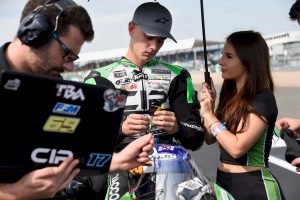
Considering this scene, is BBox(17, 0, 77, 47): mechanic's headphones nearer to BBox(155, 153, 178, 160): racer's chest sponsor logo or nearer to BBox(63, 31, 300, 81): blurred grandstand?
BBox(155, 153, 178, 160): racer's chest sponsor logo

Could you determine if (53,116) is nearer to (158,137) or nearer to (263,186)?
(158,137)

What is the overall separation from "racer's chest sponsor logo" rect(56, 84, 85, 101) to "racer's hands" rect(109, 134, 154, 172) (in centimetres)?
59

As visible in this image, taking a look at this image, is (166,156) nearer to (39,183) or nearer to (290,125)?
(39,183)

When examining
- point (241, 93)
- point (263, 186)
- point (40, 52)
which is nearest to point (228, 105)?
point (241, 93)

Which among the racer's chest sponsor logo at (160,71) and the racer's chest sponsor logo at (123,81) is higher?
the racer's chest sponsor logo at (160,71)

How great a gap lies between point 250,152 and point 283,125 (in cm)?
53

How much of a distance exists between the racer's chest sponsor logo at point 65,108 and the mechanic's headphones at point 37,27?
14.5 inches

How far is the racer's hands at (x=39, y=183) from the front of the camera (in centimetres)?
174

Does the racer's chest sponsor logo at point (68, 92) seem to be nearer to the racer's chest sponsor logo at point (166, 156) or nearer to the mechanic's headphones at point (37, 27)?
the mechanic's headphones at point (37, 27)

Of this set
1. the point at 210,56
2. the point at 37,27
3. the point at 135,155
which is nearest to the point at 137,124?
the point at 135,155

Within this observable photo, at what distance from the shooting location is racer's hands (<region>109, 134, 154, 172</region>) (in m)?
2.19

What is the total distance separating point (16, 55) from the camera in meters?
1.95

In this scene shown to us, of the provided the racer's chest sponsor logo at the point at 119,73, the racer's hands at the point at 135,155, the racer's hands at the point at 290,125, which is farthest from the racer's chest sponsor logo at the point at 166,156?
the racer's hands at the point at 290,125

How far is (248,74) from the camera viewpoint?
3080 mm
